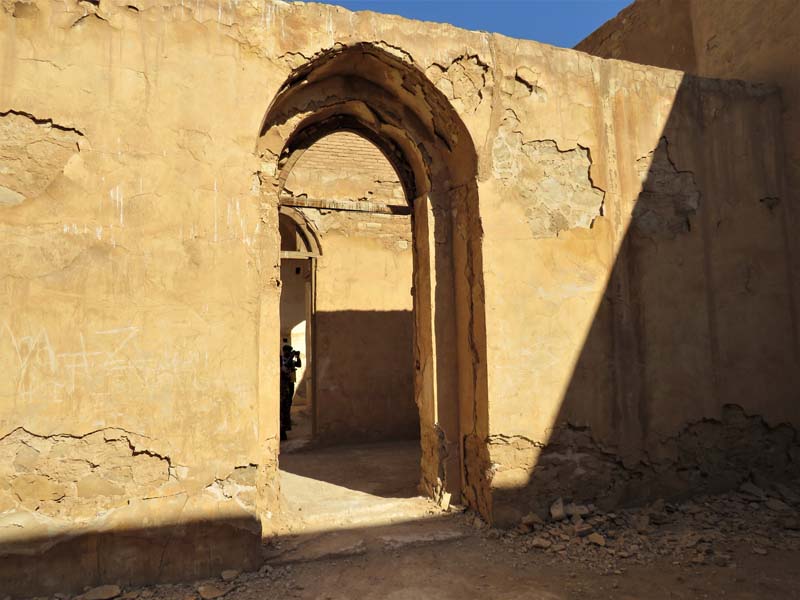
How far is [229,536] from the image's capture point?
3.10m

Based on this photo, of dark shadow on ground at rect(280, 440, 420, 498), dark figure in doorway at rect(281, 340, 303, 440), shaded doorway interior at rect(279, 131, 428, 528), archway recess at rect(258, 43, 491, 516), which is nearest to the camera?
archway recess at rect(258, 43, 491, 516)

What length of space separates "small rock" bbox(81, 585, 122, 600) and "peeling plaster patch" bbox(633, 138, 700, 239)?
4041 mm

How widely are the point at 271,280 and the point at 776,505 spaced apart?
13.0ft

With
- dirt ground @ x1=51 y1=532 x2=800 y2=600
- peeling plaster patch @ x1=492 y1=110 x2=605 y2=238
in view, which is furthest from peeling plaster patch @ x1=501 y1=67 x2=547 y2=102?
dirt ground @ x1=51 y1=532 x2=800 y2=600

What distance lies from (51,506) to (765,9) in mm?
6486

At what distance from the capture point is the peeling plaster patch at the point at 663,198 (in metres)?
4.23

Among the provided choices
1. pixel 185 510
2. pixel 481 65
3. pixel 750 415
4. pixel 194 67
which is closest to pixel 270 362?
pixel 185 510

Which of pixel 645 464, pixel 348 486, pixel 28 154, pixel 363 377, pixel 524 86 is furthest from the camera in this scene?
pixel 363 377

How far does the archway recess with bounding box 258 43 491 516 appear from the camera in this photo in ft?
12.6

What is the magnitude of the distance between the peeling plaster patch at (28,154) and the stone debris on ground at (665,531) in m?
3.39

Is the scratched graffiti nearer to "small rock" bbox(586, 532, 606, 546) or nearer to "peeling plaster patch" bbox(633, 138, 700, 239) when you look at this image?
"small rock" bbox(586, 532, 606, 546)

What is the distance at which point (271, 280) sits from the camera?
376 cm

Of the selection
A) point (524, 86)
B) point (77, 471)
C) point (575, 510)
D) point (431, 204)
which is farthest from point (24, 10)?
point (575, 510)

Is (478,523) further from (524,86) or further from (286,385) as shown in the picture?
(286,385)
